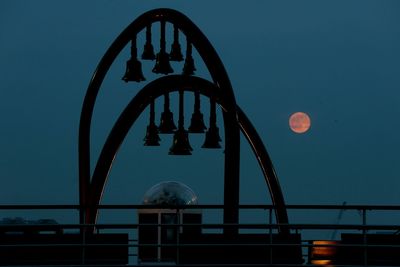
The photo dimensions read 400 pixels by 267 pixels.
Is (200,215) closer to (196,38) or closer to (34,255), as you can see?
(196,38)

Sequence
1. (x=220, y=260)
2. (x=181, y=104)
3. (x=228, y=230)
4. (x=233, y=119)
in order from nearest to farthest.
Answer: (x=220, y=260), (x=228, y=230), (x=233, y=119), (x=181, y=104)

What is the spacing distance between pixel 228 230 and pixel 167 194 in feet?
22.1

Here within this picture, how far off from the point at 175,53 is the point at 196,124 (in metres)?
1.67

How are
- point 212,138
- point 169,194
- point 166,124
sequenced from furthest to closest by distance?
point 169,194
point 212,138
point 166,124

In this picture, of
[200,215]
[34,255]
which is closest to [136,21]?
[200,215]

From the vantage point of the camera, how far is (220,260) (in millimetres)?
17578

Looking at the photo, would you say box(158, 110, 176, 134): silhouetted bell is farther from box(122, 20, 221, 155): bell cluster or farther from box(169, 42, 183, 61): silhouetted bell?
box(169, 42, 183, 61): silhouetted bell

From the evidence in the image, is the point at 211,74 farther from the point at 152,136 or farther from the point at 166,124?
the point at 152,136

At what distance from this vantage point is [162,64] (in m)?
21.3

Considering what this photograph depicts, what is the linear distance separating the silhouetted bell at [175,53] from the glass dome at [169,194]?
473 centimetres

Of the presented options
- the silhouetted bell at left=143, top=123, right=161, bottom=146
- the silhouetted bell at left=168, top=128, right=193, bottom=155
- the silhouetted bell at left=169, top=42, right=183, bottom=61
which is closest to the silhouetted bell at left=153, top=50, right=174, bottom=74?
the silhouetted bell at left=169, top=42, right=183, bottom=61

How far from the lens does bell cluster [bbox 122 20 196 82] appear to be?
2111cm

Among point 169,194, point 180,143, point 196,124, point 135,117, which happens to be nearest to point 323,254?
point 196,124

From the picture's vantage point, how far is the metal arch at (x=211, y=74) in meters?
21.5
